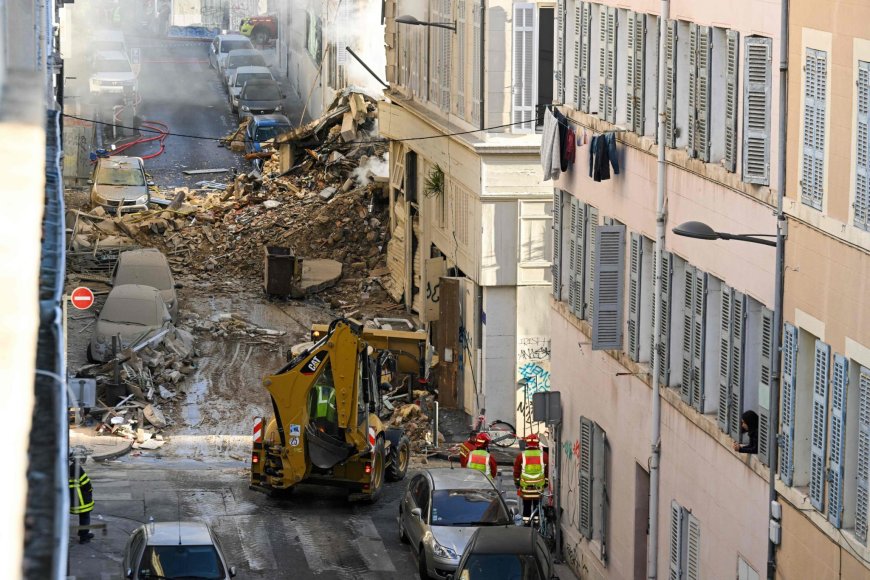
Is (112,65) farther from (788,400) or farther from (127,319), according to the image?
(788,400)

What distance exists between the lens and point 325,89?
58188mm

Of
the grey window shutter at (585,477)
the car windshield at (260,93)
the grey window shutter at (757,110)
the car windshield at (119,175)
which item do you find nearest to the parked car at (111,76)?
the car windshield at (260,93)

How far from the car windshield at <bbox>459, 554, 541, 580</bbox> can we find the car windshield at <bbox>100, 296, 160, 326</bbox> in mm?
17510

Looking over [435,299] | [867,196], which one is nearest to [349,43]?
[435,299]

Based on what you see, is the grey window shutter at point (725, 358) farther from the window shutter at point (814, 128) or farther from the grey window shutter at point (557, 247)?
the grey window shutter at point (557, 247)

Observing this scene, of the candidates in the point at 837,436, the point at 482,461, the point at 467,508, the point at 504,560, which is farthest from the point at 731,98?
the point at 482,461

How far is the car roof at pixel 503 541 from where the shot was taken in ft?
62.1

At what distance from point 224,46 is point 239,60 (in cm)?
408

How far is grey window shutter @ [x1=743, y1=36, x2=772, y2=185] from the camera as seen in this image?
594 inches

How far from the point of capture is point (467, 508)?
21.9 metres

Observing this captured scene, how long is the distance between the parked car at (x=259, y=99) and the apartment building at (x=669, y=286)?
1458 inches

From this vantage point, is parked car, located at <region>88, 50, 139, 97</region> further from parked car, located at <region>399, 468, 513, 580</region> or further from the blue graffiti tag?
parked car, located at <region>399, 468, 513, 580</region>

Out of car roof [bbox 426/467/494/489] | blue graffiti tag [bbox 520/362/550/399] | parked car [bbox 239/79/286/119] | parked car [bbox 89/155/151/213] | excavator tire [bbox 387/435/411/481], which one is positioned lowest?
excavator tire [bbox 387/435/411/481]

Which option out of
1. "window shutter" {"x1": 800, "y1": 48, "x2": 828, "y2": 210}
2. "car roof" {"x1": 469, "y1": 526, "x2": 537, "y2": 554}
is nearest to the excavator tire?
"car roof" {"x1": 469, "y1": 526, "x2": 537, "y2": 554}
